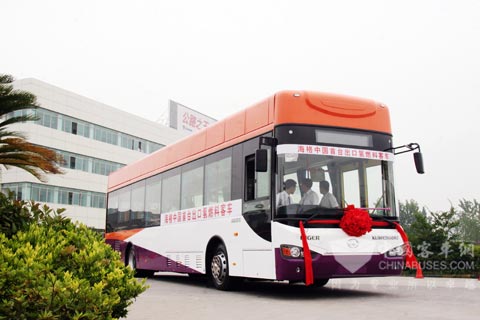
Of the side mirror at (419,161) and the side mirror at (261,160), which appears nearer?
the side mirror at (261,160)

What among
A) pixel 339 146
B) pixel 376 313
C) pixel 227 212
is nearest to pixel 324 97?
pixel 339 146

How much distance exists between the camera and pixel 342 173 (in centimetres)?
962

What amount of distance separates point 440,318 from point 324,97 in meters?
4.33

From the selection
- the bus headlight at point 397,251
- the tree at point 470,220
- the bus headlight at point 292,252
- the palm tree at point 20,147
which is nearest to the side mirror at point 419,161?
the bus headlight at point 397,251

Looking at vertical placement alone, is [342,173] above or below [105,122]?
below

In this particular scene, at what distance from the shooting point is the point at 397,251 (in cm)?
973

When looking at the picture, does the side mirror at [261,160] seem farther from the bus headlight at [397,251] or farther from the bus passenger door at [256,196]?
the bus headlight at [397,251]

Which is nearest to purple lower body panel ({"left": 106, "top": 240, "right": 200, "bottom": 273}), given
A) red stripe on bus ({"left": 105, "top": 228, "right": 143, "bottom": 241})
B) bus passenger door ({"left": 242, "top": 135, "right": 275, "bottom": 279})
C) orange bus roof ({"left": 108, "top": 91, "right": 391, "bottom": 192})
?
red stripe on bus ({"left": 105, "top": 228, "right": 143, "bottom": 241})

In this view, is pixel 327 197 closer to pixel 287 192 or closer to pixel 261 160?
pixel 287 192

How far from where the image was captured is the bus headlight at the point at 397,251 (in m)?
9.63

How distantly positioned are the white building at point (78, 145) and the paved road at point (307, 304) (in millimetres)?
34894

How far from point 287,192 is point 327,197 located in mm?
677

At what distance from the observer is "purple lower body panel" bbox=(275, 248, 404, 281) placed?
896 centimetres

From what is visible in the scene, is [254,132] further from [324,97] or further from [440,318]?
[440,318]
